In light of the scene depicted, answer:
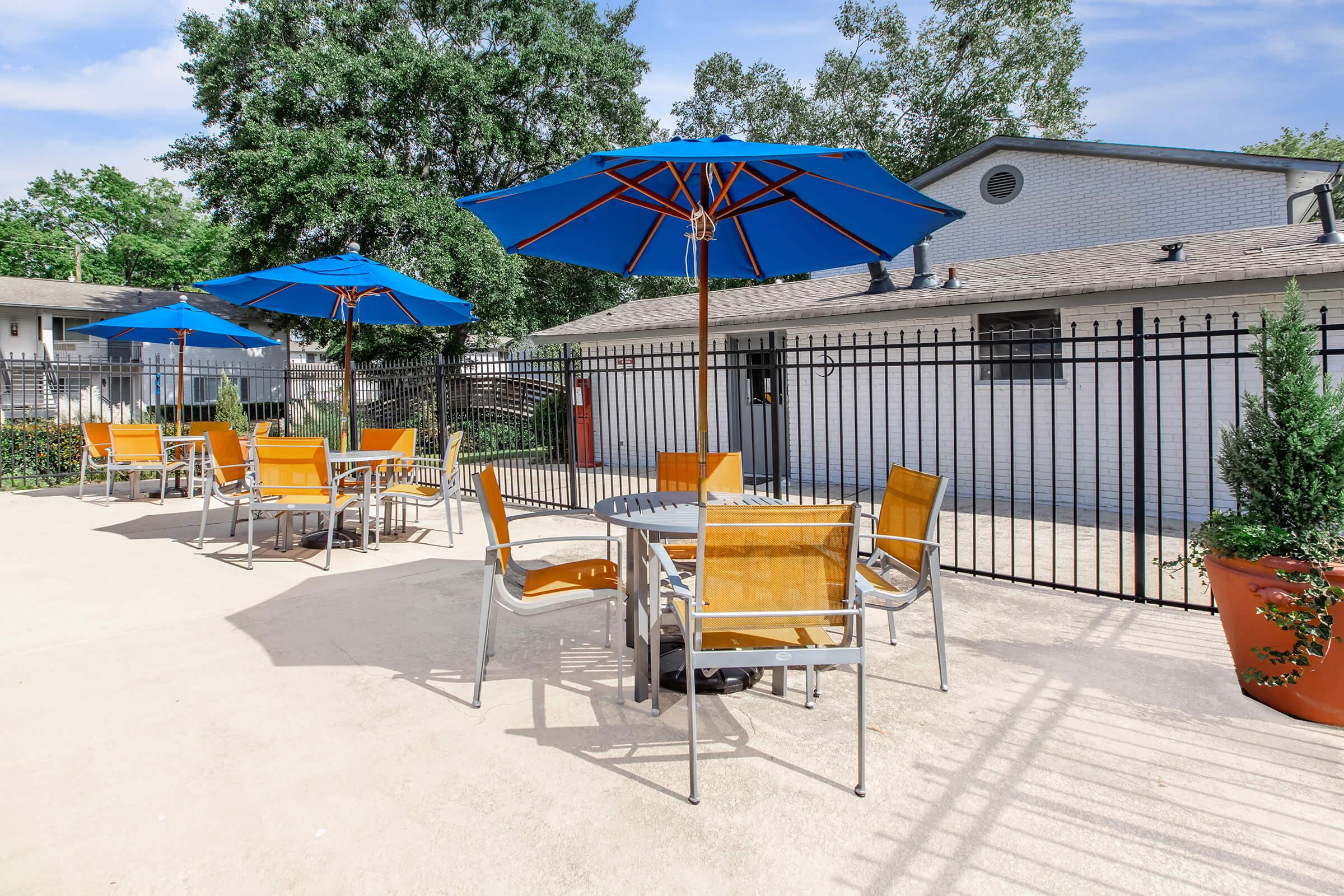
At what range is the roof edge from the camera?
11.0 m

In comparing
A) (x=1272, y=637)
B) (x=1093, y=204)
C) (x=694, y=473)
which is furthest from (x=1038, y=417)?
(x=1272, y=637)

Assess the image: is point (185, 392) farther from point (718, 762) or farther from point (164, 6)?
point (718, 762)

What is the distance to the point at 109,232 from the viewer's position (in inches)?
1666

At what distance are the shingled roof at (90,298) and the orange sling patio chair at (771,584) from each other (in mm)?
26932

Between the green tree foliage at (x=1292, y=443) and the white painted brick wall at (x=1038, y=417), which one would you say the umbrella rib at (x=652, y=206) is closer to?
the green tree foliage at (x=1292, y=443)

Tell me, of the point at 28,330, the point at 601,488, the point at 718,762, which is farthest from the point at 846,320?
the point at 28,330

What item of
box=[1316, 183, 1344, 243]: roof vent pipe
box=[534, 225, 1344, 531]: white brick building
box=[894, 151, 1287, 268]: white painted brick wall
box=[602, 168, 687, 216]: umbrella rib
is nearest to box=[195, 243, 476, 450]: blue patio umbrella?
box=[534, 225, 1344, 531]: white brick building

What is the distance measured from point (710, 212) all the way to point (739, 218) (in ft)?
2.88

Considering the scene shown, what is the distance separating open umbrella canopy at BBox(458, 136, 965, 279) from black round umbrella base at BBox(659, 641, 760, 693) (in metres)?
2.10

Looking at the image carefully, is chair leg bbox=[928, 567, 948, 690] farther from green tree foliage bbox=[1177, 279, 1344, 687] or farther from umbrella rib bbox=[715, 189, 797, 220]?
umbrella rib bbox=[715, 189, 797, 220]

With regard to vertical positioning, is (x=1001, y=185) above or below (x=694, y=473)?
above

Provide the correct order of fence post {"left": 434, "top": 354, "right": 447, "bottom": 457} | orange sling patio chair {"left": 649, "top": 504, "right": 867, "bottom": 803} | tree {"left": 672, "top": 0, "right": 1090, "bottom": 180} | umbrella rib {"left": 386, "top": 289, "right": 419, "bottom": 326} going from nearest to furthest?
orange sling patio chair {"left": 649, "top": 504, "right": 867, "bottom": 803} < umbrella rib {"left": 386, "top": 289, "right": 419, "bottom": 326} < fence post {"left": 434, "top": 354, "right": 447, "bottom": 457} < tree {"left": 672, "top": 0, "right": 1090, "bottom": 180}

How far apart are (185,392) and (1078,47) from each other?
3253 centimetres

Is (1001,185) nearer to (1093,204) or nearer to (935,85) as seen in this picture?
(1093,204)
